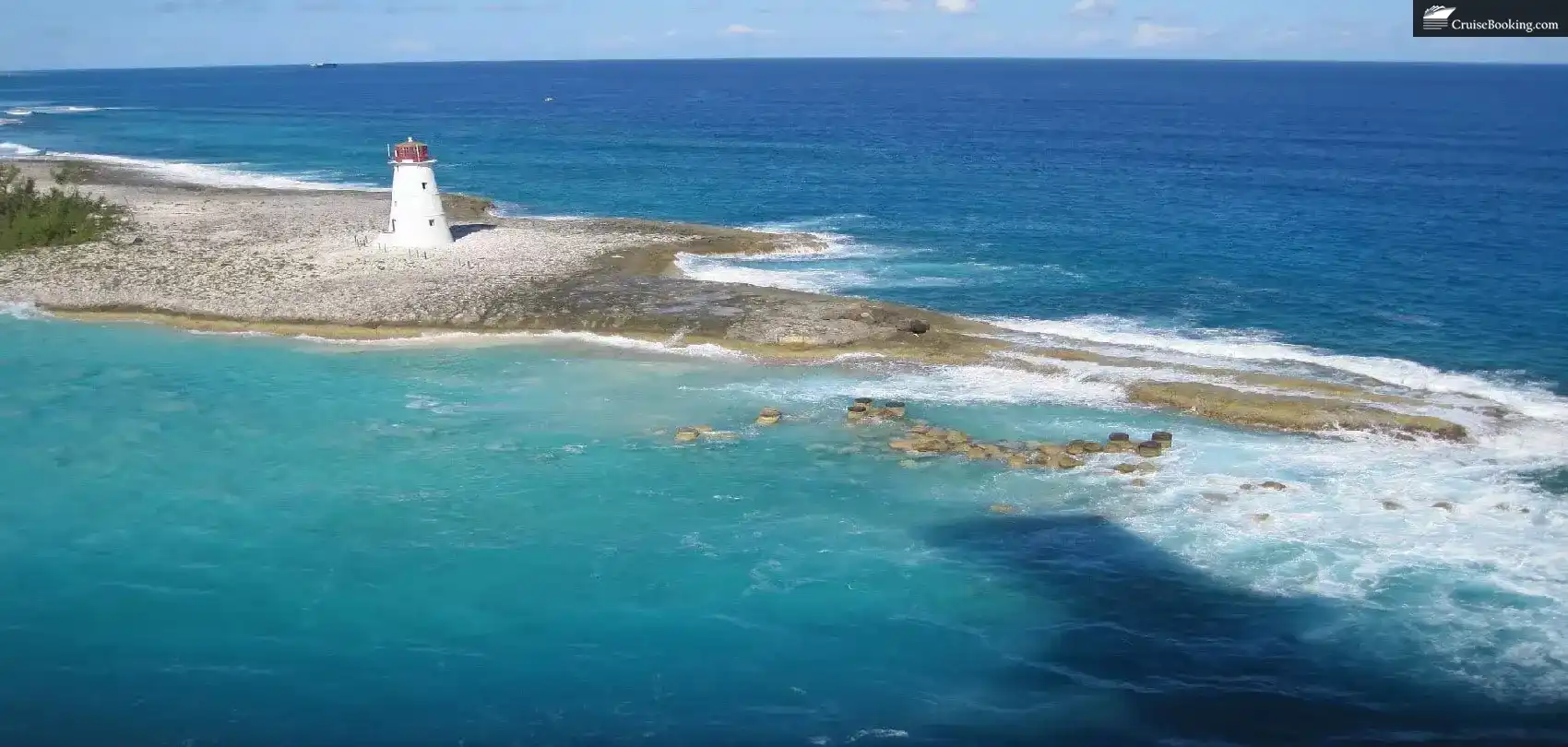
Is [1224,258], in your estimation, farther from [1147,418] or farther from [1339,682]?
[1339,682]

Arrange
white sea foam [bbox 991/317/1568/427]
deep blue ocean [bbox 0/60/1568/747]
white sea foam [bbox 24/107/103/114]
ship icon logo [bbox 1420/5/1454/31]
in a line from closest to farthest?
deep blue ocean [bbox 0/60/1568/747] → white sea foam [bbox 991/317/1568/427] → ship icon logo [bbox 1420/5/1454/31] → white sea foam [bbox 24/107/103/114]

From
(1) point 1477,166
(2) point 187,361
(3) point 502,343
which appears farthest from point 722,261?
(1) point 1477,166

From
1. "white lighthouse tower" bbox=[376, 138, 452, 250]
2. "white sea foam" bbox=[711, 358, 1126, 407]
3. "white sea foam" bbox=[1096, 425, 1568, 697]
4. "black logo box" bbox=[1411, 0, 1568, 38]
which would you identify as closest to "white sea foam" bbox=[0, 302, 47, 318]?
"white lighthouse tower" bbox=[376, 138, 452, 250]

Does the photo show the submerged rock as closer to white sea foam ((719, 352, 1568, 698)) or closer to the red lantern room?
white sea foam ((719, 352, 1568, 698))

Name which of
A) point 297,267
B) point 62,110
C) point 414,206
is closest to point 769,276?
point 414,206

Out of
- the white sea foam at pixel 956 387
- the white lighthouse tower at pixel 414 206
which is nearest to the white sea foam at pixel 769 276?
the white lighthouse tower at pixel 414 206
